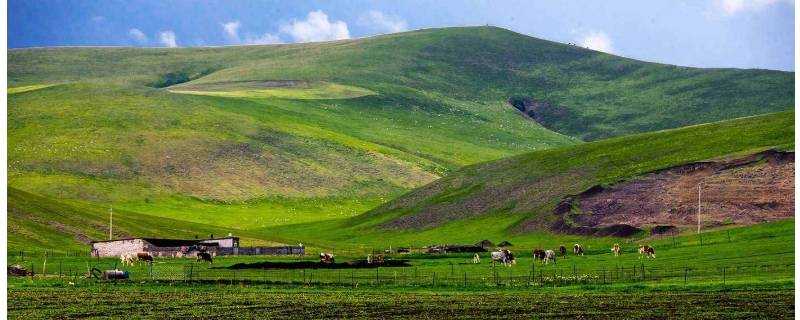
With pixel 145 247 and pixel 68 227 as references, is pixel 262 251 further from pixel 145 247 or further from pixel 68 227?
pixel 68 227

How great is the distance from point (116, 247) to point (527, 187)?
235 ft

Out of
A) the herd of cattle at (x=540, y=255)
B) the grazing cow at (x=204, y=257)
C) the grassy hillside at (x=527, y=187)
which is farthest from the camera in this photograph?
the grassy hillside at (x=527, y=187)

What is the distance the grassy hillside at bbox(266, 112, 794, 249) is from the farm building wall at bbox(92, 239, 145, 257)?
4063cm

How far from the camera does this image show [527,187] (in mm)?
174875

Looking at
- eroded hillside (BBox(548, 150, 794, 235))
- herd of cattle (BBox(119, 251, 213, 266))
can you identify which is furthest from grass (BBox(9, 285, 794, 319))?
eroded hillside (BBox(548, 150, 794, 235))

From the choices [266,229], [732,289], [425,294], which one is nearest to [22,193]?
[266,229]

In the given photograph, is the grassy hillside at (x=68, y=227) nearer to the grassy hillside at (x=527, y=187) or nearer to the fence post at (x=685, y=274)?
the grassy hillside at (x=527, y=187)

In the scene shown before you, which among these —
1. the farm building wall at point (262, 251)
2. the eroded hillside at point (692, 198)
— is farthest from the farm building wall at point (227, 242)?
the eroded hillside at point (692, 198)

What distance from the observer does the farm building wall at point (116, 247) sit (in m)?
114

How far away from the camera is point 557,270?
93812mm

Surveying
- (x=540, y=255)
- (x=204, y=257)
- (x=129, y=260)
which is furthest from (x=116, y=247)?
(x=540, y=255)

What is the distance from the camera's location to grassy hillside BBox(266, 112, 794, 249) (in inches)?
6211

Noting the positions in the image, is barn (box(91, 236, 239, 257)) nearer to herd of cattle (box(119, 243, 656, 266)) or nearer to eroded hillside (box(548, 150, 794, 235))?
herd of cattle (box(119, 243, 656, 266))

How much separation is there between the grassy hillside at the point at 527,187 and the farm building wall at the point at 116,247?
133 feet
